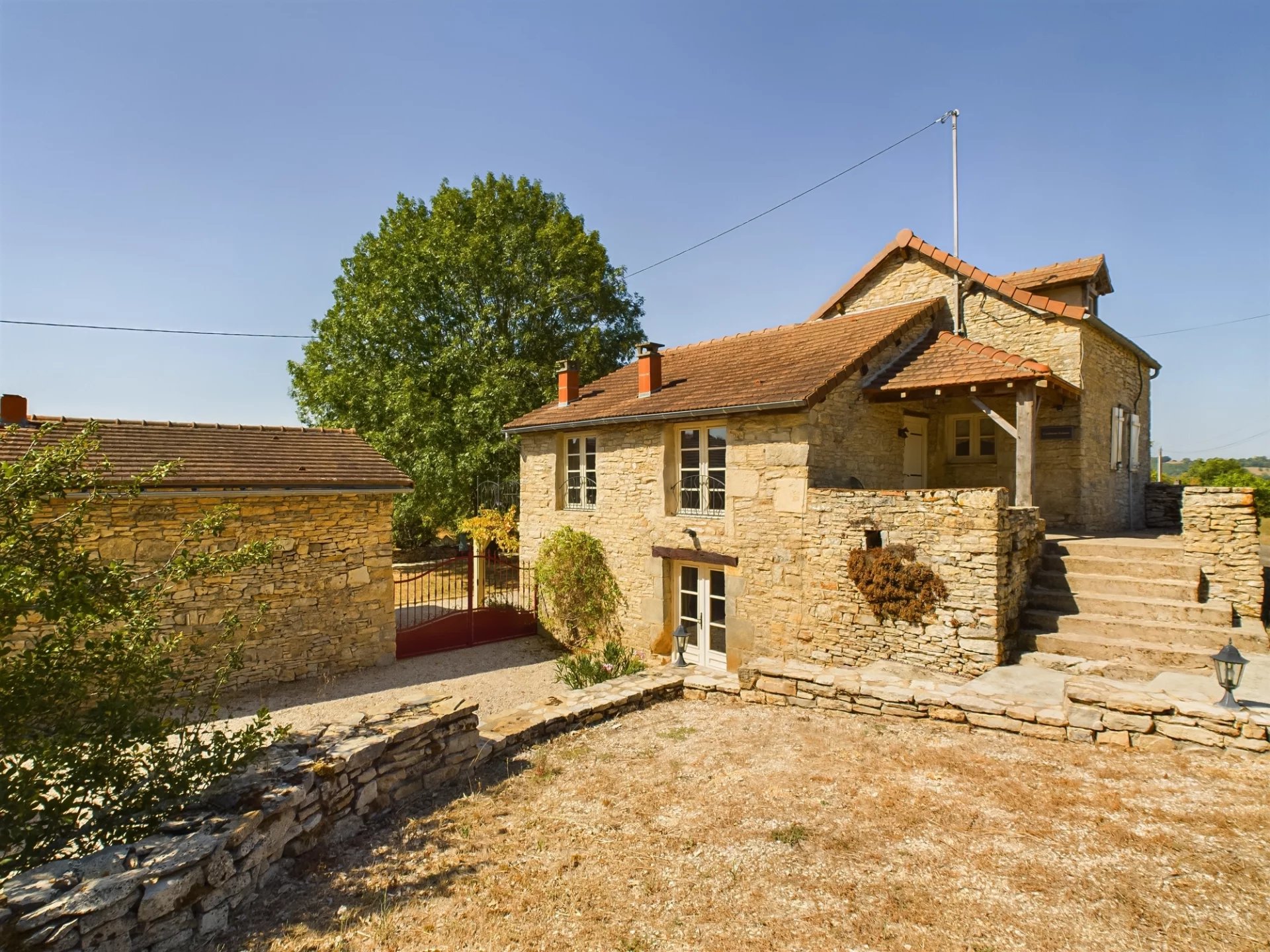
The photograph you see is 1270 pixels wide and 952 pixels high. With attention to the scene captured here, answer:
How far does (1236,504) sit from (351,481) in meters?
13.0

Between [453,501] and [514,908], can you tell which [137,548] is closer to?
[514,908]

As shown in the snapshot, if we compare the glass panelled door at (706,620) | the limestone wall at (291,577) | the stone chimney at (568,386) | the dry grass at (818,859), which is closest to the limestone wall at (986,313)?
the stone chimney at (568,386)

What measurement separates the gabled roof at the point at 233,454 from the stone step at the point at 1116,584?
1054 cm

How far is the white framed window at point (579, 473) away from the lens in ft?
44.1

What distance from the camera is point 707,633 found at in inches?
447

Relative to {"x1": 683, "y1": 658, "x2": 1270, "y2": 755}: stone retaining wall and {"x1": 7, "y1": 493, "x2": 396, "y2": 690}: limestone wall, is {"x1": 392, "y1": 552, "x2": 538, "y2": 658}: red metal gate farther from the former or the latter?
{"x1": 683, "y1": 658, "x2": 1270, "y2": 755}: stone retaining wall

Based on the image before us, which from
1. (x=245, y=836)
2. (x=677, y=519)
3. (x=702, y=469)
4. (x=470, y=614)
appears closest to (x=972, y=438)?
(x=702, y=469)

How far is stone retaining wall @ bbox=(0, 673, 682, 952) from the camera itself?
3014 millimetres

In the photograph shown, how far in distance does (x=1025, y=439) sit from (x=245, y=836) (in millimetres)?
10137

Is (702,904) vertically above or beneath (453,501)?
beneath

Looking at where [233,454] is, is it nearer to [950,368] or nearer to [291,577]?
[291,577]

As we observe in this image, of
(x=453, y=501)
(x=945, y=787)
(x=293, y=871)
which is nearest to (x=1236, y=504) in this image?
(x=945, y=787)

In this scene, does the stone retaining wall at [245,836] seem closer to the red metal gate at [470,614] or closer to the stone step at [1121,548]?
the red metal gate at [470,614]

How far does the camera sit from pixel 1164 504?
1383cm
